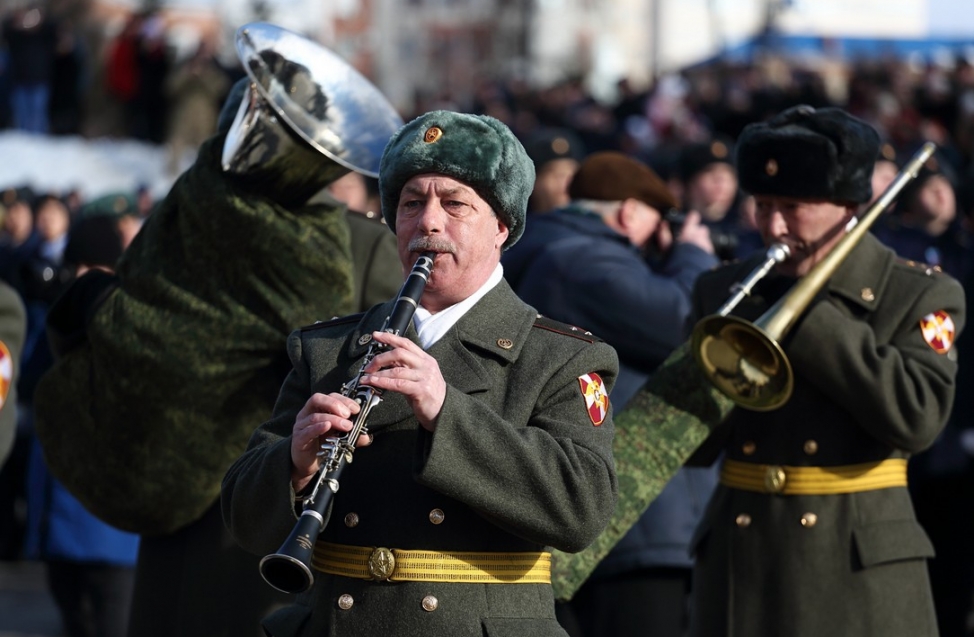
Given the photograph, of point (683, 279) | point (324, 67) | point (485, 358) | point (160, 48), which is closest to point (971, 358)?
point (683, 279)

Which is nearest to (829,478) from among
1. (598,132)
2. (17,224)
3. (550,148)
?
(550,148)

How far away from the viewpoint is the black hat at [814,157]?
5.25 meters

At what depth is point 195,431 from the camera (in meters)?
5.23

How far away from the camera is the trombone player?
199 inches

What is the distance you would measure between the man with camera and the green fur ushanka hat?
2.22m

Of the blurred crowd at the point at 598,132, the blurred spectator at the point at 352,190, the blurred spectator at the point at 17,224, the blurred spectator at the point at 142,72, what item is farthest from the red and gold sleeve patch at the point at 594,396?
the blurred spectator at the point at 142,72

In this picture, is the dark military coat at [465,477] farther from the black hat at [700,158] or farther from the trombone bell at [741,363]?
the black hat at [700,158]

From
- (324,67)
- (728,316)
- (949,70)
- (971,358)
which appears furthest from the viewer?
(949,70)

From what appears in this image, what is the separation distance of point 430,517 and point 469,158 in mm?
744

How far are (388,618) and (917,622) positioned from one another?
76.7 inches

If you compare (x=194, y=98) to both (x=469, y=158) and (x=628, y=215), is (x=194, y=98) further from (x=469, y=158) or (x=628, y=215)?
(x=469, y=158)

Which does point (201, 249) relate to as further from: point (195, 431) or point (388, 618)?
point (388, 618)

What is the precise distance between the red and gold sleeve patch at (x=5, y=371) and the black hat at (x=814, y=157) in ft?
7.73

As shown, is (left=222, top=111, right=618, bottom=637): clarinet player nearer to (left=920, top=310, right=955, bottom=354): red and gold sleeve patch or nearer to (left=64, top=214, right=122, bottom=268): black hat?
(left=920, top=310, right=955, bottom=354): red and gold sleeve patch
